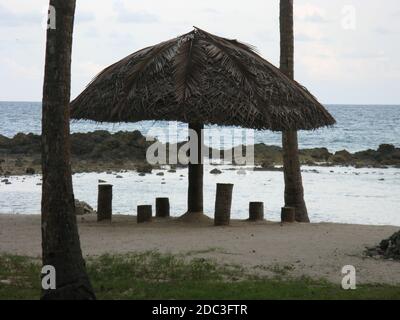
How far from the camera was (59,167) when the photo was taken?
23.6 feet

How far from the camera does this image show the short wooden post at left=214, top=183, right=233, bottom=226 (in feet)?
45.9

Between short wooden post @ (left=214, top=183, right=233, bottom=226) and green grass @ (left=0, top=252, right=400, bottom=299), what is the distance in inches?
141

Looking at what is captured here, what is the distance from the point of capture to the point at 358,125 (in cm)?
8538

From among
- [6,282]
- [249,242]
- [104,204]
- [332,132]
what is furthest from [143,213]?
[332,132]

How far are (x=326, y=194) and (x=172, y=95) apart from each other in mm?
12412

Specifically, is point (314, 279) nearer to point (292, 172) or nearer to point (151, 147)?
point (292, 172)

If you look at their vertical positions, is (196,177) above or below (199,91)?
below

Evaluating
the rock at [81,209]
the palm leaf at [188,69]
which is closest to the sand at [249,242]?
the rock at [81,209]

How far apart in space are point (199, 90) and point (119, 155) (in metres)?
26.4

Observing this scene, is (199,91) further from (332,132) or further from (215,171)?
(332,132)

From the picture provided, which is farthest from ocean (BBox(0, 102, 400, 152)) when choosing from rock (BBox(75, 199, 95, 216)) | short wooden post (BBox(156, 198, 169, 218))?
short wooden post (BBox(156, 198, 169, 218))

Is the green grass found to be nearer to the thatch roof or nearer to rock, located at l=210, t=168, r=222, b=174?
the thatch roof

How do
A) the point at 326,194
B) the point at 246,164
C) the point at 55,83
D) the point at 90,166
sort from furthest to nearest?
the point at 246,164
the point at 90,166
the point at 326,194
the point at 55,83
